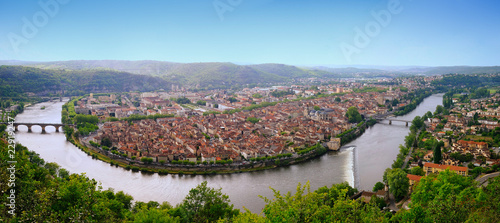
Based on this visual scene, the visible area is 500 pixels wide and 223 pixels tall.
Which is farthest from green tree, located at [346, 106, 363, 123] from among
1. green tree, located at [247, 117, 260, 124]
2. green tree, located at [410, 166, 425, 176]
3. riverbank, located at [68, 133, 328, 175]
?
green tree, located at [410, 166, 425, 176]

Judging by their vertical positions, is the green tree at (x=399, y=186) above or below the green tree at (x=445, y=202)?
below

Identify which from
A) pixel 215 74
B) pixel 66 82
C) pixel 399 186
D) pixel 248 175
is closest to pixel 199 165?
pixel 248 175

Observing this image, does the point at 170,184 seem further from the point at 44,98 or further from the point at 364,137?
the point at 44,98

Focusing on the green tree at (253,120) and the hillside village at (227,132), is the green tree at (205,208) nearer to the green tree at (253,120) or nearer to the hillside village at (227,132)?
the hillside village at (227,132)

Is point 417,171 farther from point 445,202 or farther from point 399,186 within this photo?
point 445,202

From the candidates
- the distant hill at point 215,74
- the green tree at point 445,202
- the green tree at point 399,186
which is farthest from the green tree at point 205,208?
the distant hill at point 215,74

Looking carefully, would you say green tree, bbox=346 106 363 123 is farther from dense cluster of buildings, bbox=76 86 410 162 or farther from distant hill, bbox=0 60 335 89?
distant hill, bbox=0 60 335 89
